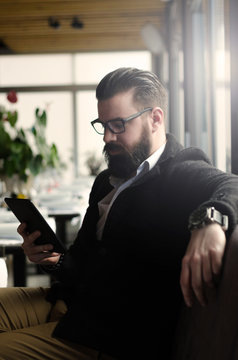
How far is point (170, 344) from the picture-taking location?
1524mm

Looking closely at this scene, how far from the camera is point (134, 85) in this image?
185cm

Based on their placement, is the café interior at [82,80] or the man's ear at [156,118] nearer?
the man's ear at [156,118]

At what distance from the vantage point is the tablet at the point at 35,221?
73.1 inches

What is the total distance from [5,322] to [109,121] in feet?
2.46

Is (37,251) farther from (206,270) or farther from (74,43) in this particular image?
(74,43)

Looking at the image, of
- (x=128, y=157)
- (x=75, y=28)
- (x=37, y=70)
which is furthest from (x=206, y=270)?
(x=37, y=70)

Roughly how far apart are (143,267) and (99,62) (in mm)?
10039

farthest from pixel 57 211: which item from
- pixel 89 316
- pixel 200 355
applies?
pixel 200 355

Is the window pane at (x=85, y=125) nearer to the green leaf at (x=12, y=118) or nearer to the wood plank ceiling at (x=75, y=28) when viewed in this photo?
the wood plank ceiling at (x=75, y=28)

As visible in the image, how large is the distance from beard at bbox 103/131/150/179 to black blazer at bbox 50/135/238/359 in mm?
133

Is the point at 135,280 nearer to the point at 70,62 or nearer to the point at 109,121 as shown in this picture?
the point at 109,121

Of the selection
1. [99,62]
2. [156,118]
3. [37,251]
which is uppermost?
[156,118]

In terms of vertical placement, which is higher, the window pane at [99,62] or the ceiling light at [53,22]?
the ceiling light at [53,22]

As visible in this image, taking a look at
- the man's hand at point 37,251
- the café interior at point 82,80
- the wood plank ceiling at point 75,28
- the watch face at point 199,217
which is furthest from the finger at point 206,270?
the wood plank ceiling at point 75,28
